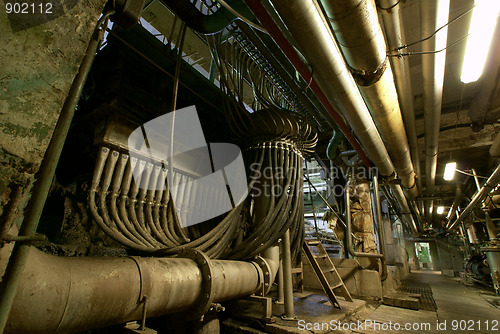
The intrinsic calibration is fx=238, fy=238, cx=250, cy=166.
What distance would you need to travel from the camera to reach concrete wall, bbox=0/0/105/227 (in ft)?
2.64

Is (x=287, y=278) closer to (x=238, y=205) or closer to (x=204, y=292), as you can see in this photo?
(x=238, y=205)

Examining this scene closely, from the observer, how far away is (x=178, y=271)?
171 cm

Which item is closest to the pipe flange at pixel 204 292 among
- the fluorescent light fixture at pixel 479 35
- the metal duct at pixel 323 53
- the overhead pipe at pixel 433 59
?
the metal duct at pixel 323 53

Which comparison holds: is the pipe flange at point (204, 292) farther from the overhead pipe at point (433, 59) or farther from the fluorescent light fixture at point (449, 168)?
the fluorescent light fixture at point (449, 168)

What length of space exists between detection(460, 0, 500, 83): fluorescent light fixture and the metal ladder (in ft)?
9.13

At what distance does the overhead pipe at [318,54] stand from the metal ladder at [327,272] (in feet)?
6.09

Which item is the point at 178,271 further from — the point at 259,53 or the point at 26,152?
the point at 259,53

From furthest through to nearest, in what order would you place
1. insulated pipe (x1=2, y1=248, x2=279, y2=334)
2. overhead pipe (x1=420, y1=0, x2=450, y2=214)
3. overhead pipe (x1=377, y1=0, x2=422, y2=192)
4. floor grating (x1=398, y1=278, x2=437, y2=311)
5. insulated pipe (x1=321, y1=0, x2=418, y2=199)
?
1. floor grating (x1=398, y1=278, x2=437, y2=311)
2. overhead pipe (x1=377, y1=0, x2=422, y2=192)
3. overhead pipe (x1=420, y1=0, x2=450, y2=214)
4. insulated pipe (x1=321, y1=0, x2=418, y2=199)
5. insulated pipe (x1=2, y1=248, x2=279, y2=334)

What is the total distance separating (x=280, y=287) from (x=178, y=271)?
162 cm

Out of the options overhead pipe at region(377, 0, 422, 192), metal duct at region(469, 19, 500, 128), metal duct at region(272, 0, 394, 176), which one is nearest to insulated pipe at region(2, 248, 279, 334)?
metal duct at region(272, 0, 394, 176)

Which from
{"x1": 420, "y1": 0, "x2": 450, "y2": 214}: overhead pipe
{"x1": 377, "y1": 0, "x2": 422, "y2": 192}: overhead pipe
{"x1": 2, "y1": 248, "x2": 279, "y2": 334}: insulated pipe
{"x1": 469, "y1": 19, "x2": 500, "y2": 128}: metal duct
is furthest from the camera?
{"x1": 469, "y1": 19, "x2": 500, "y2": 128}: metal duct

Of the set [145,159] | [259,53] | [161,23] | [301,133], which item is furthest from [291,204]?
[161,23]

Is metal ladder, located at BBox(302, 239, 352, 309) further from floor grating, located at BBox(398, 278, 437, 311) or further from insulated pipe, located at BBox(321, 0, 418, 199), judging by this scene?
insulated pipe, located at BBox(321, 0, 418, 199)

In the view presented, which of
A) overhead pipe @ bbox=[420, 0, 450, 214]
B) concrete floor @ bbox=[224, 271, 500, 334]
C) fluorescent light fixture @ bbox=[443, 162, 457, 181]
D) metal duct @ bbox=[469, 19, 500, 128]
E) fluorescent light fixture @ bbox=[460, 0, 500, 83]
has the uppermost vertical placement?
metal duct @ bbox=[469, 19, 500, 128]
